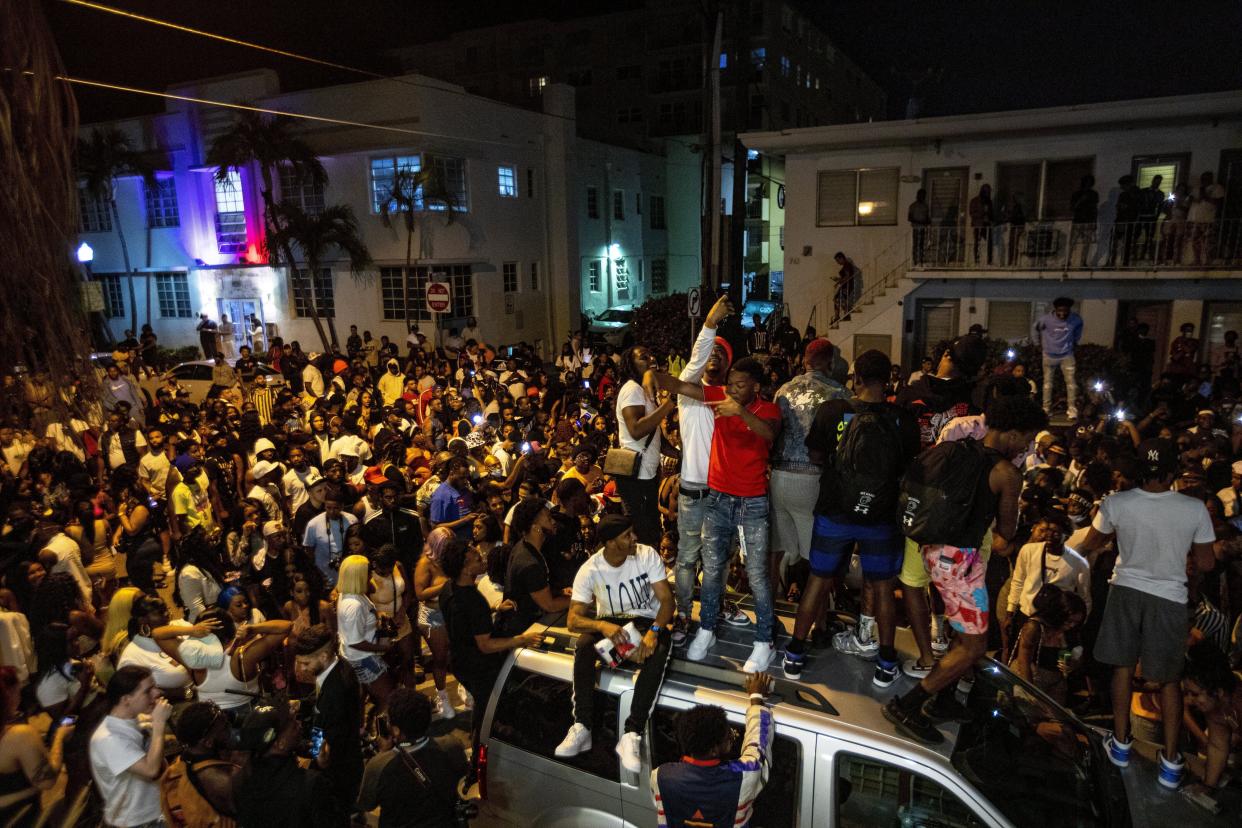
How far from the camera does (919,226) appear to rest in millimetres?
16156

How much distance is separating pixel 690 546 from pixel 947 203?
1555 centimetres

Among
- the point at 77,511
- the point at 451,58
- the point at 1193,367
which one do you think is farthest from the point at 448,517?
the point at 451,58

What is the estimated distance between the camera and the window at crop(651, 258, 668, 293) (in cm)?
3500

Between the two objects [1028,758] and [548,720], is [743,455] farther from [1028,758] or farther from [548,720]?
[1028,758]

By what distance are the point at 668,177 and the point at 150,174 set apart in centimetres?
2053

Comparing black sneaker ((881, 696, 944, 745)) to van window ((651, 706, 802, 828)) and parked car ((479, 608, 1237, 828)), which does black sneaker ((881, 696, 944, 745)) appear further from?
van window ((651, 706, 802, 828))

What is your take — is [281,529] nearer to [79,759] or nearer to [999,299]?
[79,759]

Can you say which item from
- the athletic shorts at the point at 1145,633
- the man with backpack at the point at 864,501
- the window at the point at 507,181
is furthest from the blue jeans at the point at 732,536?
the window at the point at 507,181

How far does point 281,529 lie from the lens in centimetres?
684

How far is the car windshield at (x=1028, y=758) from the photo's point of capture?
10.1ft

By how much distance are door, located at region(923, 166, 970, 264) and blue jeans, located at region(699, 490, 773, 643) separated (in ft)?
44.8

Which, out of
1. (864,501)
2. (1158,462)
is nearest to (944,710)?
(864,501)

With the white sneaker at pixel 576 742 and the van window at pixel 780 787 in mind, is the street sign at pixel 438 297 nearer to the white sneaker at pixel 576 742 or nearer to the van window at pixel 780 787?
the white sneaker at pixel 576 742

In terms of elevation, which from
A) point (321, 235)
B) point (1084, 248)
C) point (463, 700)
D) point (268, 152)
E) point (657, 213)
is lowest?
point (463, 700)
